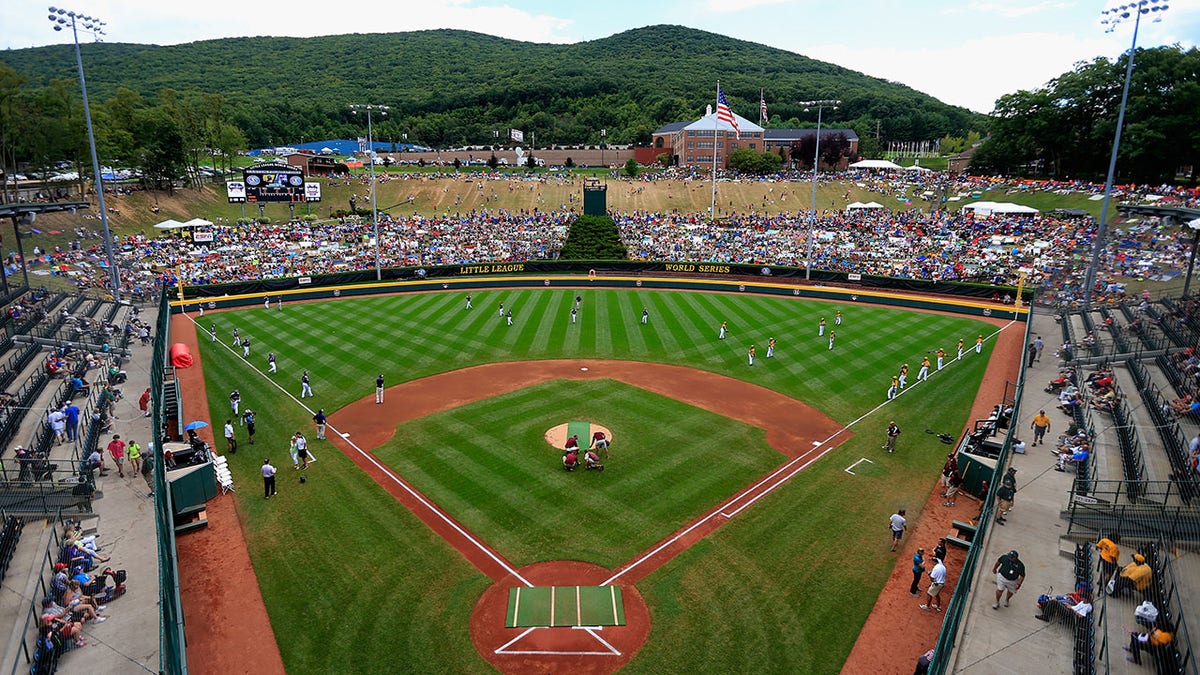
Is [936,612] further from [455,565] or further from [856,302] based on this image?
[856,302]

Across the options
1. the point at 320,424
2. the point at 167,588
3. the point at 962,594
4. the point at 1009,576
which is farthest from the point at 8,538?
the point at 1009,576

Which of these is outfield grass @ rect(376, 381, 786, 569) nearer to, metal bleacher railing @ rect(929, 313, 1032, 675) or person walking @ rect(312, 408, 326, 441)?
person walking @ rect(312, 408, 326, 441)

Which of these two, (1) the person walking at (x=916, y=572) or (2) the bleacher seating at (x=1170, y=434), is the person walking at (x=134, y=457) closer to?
(1) the person walking at (x=916, y=572)

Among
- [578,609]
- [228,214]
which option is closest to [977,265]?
[578,609]

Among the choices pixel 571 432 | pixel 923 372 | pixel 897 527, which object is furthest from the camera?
Result: pixel 923 372

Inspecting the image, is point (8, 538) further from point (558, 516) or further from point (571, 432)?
point (571, 432)

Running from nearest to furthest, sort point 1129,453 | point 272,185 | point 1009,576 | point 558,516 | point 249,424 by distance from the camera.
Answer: point 1009,576, point 558,516, point 1129,453, point 249,424, point 272,185

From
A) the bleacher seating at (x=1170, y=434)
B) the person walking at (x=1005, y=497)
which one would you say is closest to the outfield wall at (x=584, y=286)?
the bleacher seating at (x=1170, y=434)
